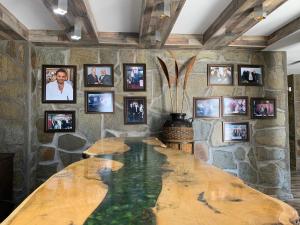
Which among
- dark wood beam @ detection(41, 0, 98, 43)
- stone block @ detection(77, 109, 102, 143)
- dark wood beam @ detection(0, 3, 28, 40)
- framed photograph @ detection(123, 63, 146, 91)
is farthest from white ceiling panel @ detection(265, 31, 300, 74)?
dark wood beam @ detection(0, 3, 28, 40)

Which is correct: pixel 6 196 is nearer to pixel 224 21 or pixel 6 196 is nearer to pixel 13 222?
pixel 13 222

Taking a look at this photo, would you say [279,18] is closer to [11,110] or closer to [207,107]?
[207,107]

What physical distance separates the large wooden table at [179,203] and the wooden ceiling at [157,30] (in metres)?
1.73

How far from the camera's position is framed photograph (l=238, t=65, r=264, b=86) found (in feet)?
13.0

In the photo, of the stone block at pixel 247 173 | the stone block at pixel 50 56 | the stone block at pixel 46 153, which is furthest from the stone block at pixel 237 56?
the stone block at pixel 46 153

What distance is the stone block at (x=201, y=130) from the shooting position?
3.87 meters

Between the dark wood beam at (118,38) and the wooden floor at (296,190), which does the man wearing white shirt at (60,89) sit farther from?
the wooden floor at (296,190)

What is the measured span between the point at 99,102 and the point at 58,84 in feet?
1.99

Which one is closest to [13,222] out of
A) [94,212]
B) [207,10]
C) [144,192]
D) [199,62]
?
[94,212]

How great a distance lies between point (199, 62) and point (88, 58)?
5.18 feet

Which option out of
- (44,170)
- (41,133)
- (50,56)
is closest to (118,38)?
(50,56)

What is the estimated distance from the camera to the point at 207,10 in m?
2.79

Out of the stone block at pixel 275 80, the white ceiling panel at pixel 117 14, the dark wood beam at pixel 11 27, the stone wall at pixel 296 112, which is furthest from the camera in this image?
the stone wall at pixel 296 112

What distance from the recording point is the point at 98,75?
3750mm
